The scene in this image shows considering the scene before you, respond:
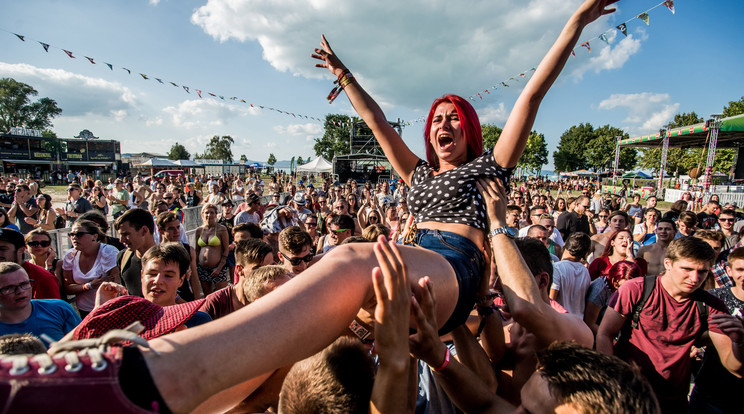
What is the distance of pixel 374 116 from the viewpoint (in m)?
2.30

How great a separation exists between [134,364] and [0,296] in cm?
267

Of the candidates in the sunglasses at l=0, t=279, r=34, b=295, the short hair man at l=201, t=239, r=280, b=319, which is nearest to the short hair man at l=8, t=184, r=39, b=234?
the sunglasses at l=0, t=279, r=34, b=295

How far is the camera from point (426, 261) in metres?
1.44

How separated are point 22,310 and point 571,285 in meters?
4.84

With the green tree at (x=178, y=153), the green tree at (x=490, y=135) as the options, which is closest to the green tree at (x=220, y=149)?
the green tree at (x=178, y=153)

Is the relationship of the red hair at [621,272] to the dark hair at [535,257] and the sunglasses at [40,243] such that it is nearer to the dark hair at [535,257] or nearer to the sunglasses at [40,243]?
the dark hair at [535,257]

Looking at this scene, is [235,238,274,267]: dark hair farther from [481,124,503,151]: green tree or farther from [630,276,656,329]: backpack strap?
[481,124,503,151]: green tree

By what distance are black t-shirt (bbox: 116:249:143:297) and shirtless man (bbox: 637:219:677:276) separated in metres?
6.48

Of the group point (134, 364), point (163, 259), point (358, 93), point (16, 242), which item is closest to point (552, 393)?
point (134, 364)

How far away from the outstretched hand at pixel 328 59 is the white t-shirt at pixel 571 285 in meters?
2.96

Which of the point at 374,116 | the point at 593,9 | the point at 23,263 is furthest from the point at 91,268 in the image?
the point at 593,9

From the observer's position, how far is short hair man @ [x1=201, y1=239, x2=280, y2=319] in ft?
9.09

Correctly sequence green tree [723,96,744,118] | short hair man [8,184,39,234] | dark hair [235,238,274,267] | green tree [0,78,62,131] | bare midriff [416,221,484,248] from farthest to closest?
green tree [0,78,62,131], green tree [723,96,744,118], short hair man [8,184,39,234], dark hair [235,238,274,267], bare midriff [416,221,484,248]

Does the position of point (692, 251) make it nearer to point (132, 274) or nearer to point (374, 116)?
point (374, 116)
